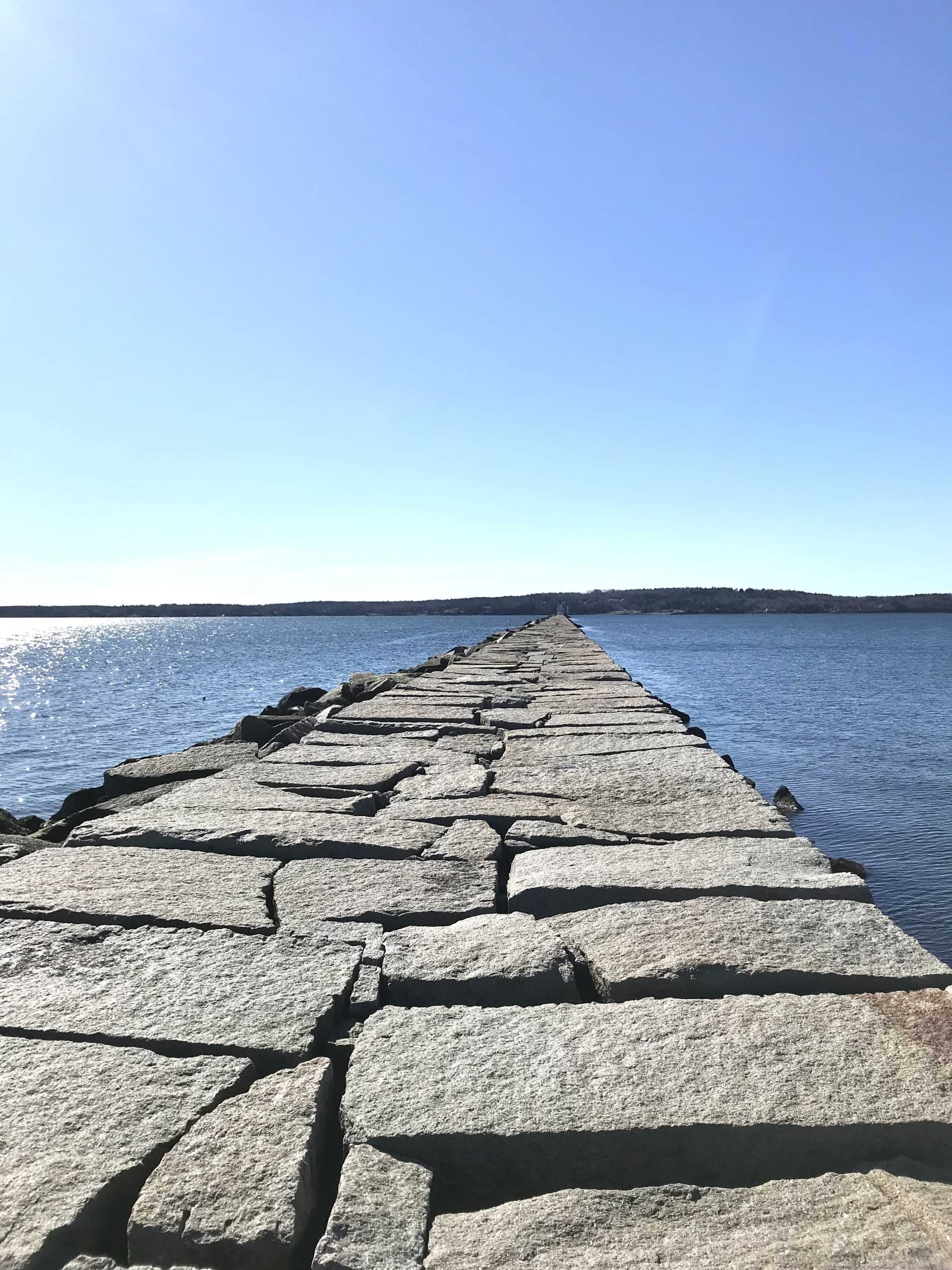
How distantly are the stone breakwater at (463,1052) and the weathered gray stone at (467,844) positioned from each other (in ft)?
0.03

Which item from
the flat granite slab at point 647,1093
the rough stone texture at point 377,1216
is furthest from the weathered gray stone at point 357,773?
the rough stone texture at point 377,1216

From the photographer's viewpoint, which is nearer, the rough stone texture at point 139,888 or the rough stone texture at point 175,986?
the rough stone texture at point 175,986

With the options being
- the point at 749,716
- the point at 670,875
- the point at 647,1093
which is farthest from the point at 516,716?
the point at 749,716

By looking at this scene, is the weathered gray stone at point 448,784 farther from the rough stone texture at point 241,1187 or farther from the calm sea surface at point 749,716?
the calm sea surface at point 749,716

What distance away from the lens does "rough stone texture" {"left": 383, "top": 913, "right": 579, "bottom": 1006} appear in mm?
1634

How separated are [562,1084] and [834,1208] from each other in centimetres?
41

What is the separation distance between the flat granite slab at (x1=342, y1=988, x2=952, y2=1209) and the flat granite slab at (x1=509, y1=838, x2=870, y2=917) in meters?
0.51

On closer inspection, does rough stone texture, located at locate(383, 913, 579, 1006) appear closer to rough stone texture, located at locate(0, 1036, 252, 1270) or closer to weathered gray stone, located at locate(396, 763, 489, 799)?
rough stone texture, located at locate(0, 1036, 252, 1270)

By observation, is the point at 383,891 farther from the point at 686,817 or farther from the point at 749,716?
the point at 749,716

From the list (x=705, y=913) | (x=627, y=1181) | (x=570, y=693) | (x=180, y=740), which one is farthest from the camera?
(x=180, y=740)

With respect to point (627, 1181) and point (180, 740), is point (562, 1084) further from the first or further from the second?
point (180, 740)

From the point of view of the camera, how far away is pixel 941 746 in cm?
1246

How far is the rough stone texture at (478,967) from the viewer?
1634 millimetres

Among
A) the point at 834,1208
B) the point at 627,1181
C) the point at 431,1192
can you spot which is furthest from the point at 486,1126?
the point at 834,1208
